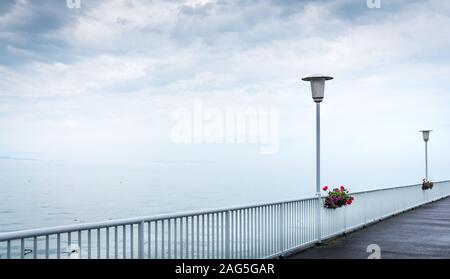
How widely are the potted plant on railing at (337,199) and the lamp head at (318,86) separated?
7.61 ft

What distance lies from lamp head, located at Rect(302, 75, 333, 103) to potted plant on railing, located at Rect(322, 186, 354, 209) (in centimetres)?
232

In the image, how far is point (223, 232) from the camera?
945 cm

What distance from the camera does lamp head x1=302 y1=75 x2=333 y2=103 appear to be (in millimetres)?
13562

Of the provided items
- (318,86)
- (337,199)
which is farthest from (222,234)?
(318,86)

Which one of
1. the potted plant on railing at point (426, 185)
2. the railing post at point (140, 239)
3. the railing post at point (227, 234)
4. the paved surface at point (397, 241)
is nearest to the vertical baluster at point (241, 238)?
the railing post at point (227, 234)

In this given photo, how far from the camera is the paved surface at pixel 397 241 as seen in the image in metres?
11.5

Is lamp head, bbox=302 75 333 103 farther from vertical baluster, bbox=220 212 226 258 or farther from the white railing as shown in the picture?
vertical baluster, bbox=220 212 226 258

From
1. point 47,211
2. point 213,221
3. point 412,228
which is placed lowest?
point 47,211

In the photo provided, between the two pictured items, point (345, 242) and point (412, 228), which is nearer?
point (345, 242)

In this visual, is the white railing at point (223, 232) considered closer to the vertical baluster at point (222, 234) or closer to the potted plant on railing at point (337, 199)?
the vertical baluster at point (222, 234)

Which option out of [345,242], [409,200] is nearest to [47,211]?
[409,200]

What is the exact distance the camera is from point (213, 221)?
8.93 metres
